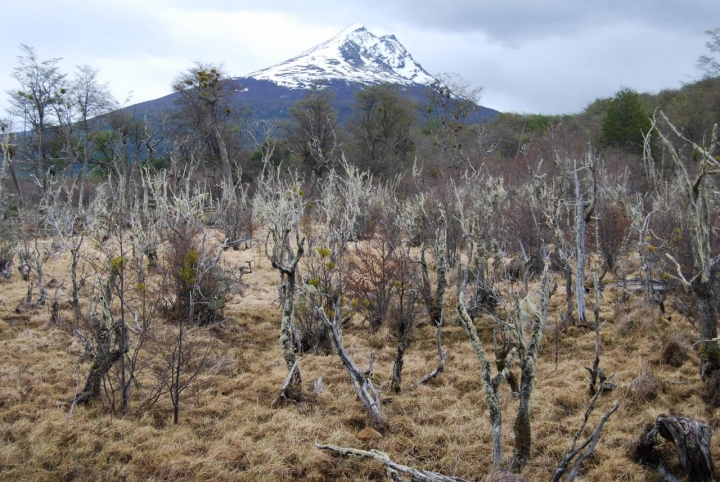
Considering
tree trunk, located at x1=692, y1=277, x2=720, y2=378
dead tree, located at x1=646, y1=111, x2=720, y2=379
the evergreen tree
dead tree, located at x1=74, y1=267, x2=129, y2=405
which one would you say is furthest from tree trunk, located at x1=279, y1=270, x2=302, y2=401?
the evergreen tree

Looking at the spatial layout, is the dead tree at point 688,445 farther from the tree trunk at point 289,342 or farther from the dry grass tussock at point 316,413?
the tree trunk at point 289,342

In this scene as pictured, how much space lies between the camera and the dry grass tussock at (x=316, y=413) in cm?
407

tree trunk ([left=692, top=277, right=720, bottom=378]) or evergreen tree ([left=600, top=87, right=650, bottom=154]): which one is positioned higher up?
evergreen tree ([left=600, top=87, right=650, bottom=154])

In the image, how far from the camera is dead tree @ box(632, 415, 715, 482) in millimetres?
3668

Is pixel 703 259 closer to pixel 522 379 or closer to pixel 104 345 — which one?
pixel 522 379

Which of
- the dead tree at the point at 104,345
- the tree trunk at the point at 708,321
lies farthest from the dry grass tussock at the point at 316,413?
the tree trunk at the point at 708,321

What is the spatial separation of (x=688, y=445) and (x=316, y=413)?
3.34 meters

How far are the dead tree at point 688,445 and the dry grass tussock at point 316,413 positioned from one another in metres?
0.26

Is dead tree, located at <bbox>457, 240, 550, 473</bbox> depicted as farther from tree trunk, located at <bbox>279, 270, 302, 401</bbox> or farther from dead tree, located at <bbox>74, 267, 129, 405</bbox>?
dead tree, located at <bbox>74, 267, 129, 405</bbox>

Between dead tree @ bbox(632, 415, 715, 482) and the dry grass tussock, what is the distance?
0.84ft

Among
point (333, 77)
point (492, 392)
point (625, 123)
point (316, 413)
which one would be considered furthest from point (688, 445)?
point (333, 77)

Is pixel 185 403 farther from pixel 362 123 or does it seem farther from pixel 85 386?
pixel 362 123

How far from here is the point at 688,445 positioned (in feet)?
12.2

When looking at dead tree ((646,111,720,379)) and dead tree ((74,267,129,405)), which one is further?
dead tree ((74,267,129,405))
